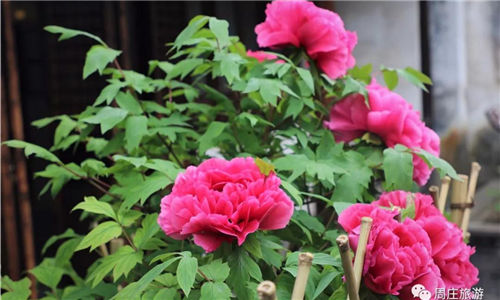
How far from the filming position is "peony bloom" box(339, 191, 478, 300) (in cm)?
96

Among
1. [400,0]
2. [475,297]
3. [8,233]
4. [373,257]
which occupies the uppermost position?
[400,0]

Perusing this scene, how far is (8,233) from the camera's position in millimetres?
3027

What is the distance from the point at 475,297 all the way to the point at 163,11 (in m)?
2.94

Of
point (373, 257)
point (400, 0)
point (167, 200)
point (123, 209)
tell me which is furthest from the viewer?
point (400, 0)

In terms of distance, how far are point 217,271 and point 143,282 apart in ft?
0.39

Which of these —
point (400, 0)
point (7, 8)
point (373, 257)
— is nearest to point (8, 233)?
point (7, 8)

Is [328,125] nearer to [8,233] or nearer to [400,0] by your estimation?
[8,233]

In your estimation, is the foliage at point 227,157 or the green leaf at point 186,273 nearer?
the green leaf at point 186,273

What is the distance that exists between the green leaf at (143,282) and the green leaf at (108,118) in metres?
0.43

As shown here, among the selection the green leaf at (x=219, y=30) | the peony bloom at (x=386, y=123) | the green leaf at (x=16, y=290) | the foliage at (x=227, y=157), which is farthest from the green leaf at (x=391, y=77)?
the green leaf at (x=16, y=290)

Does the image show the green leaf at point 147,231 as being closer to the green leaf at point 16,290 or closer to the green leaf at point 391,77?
the green leaf at point 16,290

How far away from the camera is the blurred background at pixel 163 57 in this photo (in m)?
3.05

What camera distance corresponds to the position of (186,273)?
0.95 meters
